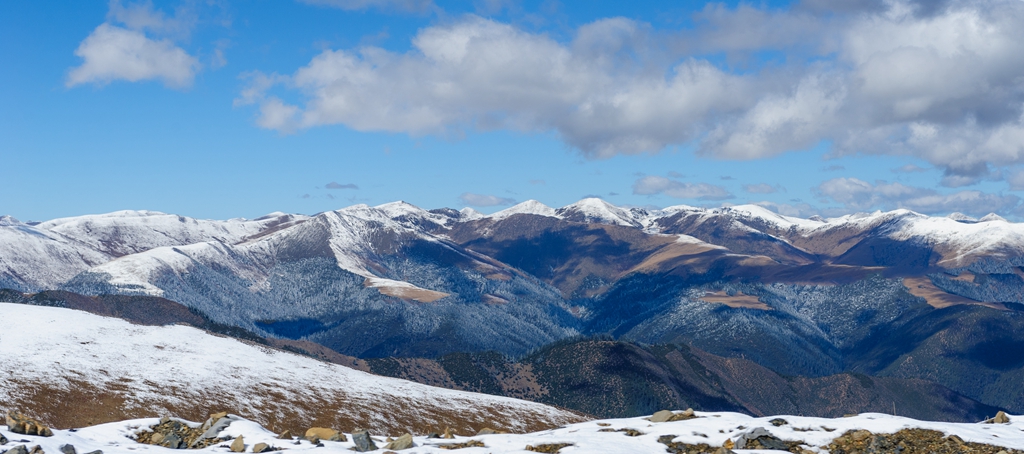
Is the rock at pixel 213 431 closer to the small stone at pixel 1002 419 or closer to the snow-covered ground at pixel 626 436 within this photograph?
the snow-covered ground at pixel 626 436

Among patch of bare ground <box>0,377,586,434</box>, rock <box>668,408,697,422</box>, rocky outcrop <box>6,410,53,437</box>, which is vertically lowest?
patch of bare ground <box>0,377,586,434</box>

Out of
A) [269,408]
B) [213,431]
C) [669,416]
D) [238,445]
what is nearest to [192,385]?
[269,408]

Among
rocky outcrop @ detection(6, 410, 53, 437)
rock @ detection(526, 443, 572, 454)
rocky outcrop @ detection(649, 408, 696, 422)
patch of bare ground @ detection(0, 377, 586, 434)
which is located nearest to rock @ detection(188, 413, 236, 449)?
rocky outcrop @ detection(6, 410, 53, 437)

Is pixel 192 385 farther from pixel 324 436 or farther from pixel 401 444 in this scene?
pixel 401 444

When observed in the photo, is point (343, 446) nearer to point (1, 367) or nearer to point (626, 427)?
point (626, 427)

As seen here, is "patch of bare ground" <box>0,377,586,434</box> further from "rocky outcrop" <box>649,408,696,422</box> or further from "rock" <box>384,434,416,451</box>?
"rock" <box>384,434,416,451</box>

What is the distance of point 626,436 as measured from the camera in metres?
74.6

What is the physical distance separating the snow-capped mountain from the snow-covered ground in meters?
48.8

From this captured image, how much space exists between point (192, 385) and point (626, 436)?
91143mm

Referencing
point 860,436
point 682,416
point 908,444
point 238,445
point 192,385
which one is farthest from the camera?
point 192,385

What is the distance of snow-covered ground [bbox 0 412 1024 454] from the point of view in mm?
65375

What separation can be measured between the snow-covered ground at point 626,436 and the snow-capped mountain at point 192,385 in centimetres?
4876

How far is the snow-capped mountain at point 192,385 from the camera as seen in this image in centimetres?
12069

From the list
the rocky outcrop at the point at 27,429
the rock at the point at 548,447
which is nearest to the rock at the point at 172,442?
the rocky outcrop at the point at 27,429
